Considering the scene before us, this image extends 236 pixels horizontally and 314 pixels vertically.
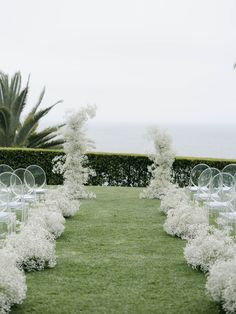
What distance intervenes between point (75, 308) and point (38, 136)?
44.1ft

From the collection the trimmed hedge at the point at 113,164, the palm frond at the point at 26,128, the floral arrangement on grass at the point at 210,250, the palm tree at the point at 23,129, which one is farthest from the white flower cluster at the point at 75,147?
the palm frond at the point at 26,128

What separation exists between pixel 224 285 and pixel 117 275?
1.78 m

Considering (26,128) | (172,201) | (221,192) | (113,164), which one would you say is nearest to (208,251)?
(221,192)

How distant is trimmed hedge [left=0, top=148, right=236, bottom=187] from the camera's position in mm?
16578

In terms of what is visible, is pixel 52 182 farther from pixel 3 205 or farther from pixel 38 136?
pixel 3 205

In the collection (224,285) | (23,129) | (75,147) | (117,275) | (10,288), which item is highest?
(23,129)

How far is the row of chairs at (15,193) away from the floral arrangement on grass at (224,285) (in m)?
3.78

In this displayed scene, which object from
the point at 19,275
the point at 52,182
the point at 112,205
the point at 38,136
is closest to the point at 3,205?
the point at 19,275

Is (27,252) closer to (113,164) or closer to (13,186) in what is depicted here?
(13,186)

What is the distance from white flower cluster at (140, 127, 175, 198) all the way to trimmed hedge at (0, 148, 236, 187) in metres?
2.59

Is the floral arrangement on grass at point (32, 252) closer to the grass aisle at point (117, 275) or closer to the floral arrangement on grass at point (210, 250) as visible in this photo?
the grass aisle at point (117, 275)

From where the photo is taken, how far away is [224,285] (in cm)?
534

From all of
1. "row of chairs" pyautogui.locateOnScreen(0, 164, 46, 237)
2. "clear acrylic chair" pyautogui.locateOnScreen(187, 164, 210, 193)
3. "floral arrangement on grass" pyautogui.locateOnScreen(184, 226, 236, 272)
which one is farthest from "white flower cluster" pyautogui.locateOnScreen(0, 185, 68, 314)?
"clear acrylic chair" pyautogui.locateOnScreen(187, 164, 210, 193)

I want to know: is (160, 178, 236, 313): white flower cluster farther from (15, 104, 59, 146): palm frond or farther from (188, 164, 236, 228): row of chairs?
(15, 104, 59, 146): palm frond
